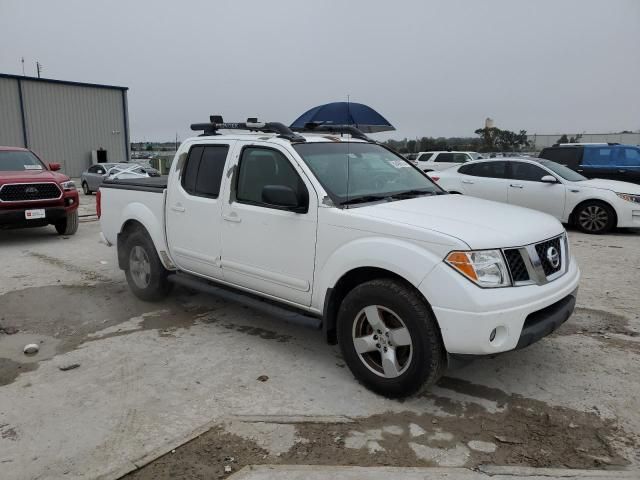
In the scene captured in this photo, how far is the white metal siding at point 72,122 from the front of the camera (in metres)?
31.3

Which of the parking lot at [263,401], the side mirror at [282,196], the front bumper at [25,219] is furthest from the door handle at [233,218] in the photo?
the front bumper at [25,219]

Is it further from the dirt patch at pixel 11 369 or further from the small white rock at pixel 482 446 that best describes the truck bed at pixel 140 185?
the small white rock at pixel 482 446

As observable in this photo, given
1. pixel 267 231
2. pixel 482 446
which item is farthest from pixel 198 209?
pixel 482 446

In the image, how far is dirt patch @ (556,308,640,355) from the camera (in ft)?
14.8

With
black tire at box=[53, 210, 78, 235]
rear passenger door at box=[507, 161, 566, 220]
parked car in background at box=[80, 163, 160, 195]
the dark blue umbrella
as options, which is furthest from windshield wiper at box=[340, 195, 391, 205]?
parked car in background at box=[80, 163, 160, 195]

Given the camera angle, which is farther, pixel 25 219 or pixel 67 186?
pixel 67 186

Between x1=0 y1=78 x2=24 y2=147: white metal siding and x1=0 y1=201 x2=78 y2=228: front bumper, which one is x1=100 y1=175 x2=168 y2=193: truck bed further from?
x1=0 y1=78 x2=24 y2=147: white metal siding

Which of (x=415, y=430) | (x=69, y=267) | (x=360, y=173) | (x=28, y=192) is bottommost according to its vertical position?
(x=69, y=267)

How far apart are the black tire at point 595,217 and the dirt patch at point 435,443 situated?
7.73m

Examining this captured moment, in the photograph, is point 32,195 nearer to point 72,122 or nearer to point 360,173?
point 360,173

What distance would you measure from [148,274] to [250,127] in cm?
213

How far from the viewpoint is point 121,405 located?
3.52 m

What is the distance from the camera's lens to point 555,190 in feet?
34.4

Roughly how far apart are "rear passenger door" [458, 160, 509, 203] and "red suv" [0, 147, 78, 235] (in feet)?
26.7
